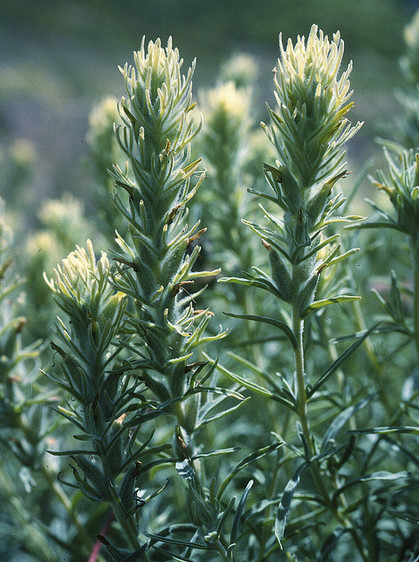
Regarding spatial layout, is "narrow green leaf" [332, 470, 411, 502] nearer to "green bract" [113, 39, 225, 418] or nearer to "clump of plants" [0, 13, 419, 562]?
"clump of plants" [0, 13, 419, 562]

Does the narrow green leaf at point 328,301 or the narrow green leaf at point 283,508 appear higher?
the narrow green leaf at point 328,301

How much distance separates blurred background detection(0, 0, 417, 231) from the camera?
293 centimetres

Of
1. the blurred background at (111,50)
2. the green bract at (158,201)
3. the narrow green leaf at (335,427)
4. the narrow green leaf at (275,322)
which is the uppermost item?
the blurred background at (111,50)

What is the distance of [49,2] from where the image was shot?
4.40m

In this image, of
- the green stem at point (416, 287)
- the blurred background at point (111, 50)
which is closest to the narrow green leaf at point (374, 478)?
the green stem at point (416, 287)

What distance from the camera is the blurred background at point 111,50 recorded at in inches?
115

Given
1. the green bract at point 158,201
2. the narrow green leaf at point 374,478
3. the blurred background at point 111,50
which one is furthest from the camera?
the blurred background at point 111,50

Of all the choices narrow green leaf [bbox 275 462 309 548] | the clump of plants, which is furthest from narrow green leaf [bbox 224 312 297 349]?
narrow green leaf [bbox 275 462 309 548]

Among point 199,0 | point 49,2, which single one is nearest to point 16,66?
point 49,2

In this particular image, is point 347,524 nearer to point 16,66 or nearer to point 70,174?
point 70,174

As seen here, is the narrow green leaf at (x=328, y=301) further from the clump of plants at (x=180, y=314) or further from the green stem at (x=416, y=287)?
the green stem at (x=416, y=287)

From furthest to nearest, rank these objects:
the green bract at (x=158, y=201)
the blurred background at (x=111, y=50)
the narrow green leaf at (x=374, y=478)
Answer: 1. the blurred background at (x=111, y=50)
2. the narrow green leaf at (x=374, y=478)
3. the green bract at (x=158, y=201)

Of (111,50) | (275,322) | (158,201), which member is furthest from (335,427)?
(111,50)

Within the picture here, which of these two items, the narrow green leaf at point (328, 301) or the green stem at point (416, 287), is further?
the green stem at point (416, 287)
